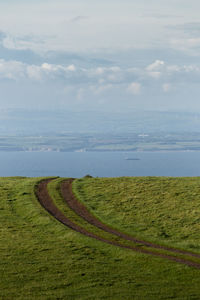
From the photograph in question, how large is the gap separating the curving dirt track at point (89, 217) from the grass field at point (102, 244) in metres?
0.71

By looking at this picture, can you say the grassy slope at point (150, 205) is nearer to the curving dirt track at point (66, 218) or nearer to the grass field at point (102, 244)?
the grass field at point (102, 244)

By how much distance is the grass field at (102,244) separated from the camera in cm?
2038

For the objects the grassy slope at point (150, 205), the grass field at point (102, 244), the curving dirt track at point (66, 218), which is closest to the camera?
the grass field at point (102, 244)

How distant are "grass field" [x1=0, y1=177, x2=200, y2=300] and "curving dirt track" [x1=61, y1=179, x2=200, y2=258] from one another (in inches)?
27.9

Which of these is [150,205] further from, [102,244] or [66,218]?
[102,244]

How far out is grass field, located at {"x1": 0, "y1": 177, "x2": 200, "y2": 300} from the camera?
66.8 ft

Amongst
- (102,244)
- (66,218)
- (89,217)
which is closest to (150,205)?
(89,217)

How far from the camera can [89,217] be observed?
34.6m

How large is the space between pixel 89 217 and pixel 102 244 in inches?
307

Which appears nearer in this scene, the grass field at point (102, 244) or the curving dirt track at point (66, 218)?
the grass field at point (102, 244)

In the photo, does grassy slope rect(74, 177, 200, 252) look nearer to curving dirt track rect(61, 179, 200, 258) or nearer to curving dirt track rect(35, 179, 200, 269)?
curving dirt track rect(61, 179, 200, 258)

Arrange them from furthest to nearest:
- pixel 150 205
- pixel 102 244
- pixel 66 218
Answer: pixel 150 205 < pixel 66 218 < pixel 102 244

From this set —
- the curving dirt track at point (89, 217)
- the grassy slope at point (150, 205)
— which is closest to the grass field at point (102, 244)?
the grassy slope at point (150, 205)

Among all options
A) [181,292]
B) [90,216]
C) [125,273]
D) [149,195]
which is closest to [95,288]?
[125,273]
